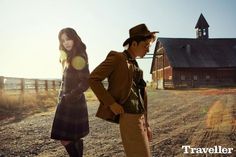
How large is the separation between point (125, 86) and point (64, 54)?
1.34 m

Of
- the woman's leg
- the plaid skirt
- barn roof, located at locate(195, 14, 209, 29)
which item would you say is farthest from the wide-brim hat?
barn roof, located at locate(195, 14, 209, 29)

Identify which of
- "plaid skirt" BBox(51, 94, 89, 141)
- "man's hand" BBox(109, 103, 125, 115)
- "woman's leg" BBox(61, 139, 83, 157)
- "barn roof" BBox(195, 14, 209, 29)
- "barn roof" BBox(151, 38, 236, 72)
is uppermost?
"barn roof" BBox(195, 14, 209, 29)

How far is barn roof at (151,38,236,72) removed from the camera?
3341cm

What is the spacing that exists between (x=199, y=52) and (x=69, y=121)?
107ft

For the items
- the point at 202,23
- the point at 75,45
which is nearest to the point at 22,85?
the point at 75,45

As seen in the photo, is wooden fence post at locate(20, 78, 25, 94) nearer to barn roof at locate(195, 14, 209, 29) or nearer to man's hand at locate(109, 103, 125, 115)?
man's hand at locate(109, 103, 125, 115)

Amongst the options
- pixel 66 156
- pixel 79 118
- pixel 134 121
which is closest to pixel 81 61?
pixel 79 118

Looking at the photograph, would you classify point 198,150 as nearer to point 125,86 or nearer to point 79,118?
point 79,118

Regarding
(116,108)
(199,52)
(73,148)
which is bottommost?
(73,148)

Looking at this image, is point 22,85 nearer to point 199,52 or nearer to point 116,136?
point 116,136

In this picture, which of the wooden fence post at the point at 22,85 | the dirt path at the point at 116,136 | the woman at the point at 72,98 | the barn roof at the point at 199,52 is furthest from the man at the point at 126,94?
the barn roof at the point at 199,52

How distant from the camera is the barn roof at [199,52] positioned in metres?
33.4

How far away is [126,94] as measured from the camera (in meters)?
2.70

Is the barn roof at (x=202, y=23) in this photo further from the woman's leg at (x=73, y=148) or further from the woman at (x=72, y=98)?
the woman's leg at (x=73, y=148)
